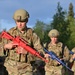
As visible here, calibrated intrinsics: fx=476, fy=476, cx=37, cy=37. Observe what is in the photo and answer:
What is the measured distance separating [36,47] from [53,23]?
40.5 meters

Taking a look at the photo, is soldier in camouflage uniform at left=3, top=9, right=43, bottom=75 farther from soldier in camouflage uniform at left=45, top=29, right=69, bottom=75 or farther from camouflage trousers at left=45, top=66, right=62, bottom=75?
camouflage trousers at left=45, top=66, right=62, bottom=75

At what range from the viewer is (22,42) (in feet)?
30.9

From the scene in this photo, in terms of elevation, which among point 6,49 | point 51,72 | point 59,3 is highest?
point 59,3

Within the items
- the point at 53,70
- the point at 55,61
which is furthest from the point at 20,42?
the point at 53,70

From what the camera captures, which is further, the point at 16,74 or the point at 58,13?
the point at 58,13

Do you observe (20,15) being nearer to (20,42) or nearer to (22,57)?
(20,42)

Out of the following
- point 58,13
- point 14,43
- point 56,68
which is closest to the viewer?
point 14,43

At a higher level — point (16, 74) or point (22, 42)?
point (22, 42)

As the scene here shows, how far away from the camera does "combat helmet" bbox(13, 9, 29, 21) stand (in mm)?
9438

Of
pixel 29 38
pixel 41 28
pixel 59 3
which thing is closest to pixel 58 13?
pixel 59 3

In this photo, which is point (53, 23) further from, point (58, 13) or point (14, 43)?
point (14, 43)

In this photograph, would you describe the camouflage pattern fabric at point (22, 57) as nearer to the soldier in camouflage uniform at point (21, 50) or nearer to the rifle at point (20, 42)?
the soldier in camouflage uniform at point (21, 50)

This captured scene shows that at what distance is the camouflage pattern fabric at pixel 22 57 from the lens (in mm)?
9500

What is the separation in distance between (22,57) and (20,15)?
2.76ft
